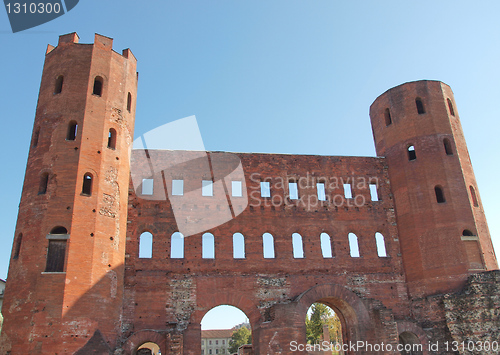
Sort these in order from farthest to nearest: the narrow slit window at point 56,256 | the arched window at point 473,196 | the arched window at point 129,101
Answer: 1. the arched window at point 473,196
2. the arched window at point 129,101
3. the narrow slit window at point 56,256

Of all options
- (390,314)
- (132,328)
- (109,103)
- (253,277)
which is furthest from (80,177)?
(390,314)

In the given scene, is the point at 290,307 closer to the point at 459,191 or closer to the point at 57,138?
the point at 459,191

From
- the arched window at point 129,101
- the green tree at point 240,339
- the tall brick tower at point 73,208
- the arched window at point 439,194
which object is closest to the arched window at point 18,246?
the tall brick tower at point 73,208

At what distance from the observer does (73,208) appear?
16.3 metres

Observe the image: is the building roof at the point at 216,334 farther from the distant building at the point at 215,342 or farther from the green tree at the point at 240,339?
the green tree at the point at 240,339

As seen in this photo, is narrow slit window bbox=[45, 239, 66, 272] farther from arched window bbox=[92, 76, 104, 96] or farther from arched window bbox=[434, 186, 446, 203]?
arched window bbox=[434, 186, 446, 203]

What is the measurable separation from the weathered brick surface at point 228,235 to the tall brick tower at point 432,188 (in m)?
0.07

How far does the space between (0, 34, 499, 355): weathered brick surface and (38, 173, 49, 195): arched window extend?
0.22 m

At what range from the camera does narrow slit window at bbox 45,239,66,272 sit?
1553 cm

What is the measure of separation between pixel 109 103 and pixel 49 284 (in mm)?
8066

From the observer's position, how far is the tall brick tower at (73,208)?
1488 cm

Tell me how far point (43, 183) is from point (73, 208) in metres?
1.99

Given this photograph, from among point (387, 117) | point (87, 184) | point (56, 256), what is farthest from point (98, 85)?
point (387, 117)

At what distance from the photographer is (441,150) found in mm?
21109
